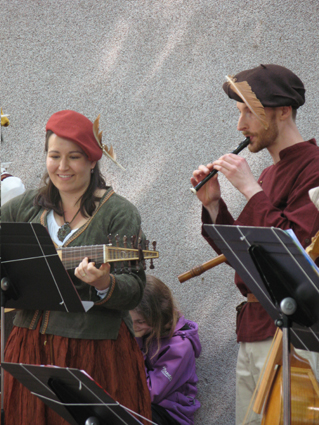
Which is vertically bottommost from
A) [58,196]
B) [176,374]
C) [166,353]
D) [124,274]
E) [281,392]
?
[176,374]

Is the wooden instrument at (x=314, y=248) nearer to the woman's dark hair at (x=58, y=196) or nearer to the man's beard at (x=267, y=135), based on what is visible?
the man's beard at (x=267, y=135)

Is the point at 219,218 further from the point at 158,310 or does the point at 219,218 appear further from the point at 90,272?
the point at 158,310

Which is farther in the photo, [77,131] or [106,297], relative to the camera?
[77,131]

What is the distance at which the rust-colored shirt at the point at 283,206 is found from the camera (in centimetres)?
203

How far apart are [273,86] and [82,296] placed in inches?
43.0

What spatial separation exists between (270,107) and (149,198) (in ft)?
5.35

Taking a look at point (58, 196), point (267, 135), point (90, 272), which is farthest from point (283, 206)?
point (58, 196)

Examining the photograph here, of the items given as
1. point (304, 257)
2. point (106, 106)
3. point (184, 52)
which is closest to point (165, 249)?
point (106, 106)

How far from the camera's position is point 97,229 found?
7.32ft

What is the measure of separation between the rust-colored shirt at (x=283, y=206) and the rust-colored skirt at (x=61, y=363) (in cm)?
48

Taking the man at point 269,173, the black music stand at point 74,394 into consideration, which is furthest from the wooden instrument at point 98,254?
the black music stand at point 74,394

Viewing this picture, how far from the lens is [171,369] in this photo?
10.2 feet

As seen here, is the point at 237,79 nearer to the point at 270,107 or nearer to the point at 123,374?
the point at 270,107

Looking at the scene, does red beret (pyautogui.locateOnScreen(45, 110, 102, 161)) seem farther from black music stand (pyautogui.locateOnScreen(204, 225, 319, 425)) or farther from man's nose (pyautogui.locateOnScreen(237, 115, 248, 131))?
black music stand (pyautogui.locateOnScreen(204, 225, 319, 425))
